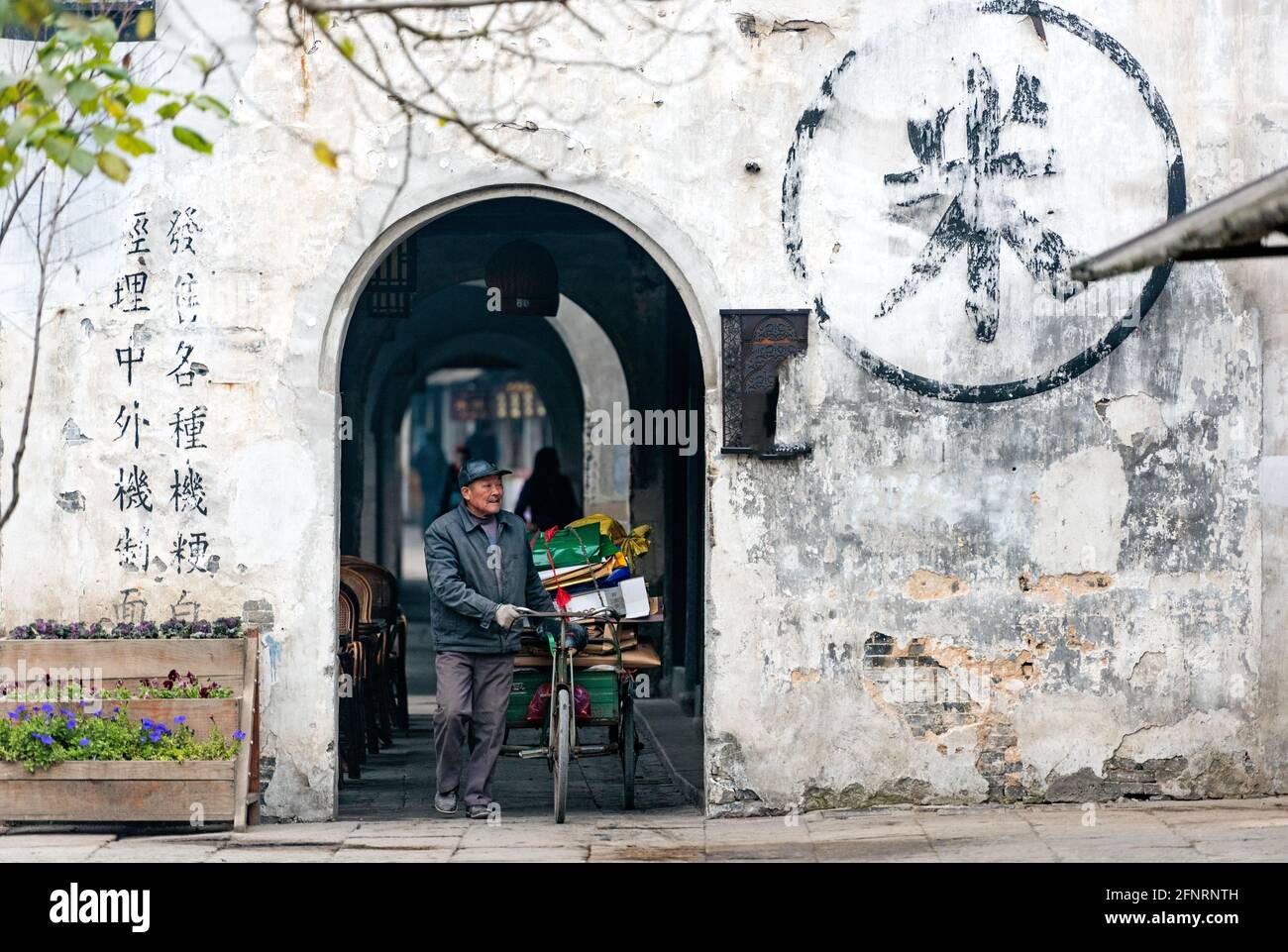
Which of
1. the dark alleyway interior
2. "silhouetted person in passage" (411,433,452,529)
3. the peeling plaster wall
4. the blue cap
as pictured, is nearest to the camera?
the peeling plaster wall

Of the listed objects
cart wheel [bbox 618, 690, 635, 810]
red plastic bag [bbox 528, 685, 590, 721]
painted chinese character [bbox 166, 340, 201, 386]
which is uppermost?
painted chinese character [bbox 166, 340, 201, 386]

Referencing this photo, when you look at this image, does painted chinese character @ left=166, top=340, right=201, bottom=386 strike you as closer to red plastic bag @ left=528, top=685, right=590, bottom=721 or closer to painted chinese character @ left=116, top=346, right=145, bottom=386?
painted chinese character @ left=116, top=346, right=145, bottom=386

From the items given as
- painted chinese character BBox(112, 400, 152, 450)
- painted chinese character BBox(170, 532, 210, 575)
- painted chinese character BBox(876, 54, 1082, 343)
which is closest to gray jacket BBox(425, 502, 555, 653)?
painted chinese character BBox(170, 532, 210, 575)

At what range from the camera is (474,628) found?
8516 millimetres

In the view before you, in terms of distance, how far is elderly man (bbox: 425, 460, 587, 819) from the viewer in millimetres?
8508

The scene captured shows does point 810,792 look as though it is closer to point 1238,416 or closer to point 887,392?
point 887,392

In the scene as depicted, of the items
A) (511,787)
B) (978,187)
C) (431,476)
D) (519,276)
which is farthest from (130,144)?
(431,476)

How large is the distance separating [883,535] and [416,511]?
36970mm

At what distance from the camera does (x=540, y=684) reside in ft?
29.3

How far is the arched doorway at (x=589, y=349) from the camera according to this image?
12133mm

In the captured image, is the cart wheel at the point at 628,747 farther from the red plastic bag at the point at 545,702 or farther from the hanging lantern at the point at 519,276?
the hanging lantern at the point at 519,276

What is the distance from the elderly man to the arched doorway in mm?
1283

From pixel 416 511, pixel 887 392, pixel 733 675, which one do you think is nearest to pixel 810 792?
pixel 733 675

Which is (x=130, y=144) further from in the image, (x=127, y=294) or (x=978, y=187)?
(x=978, y=187)
